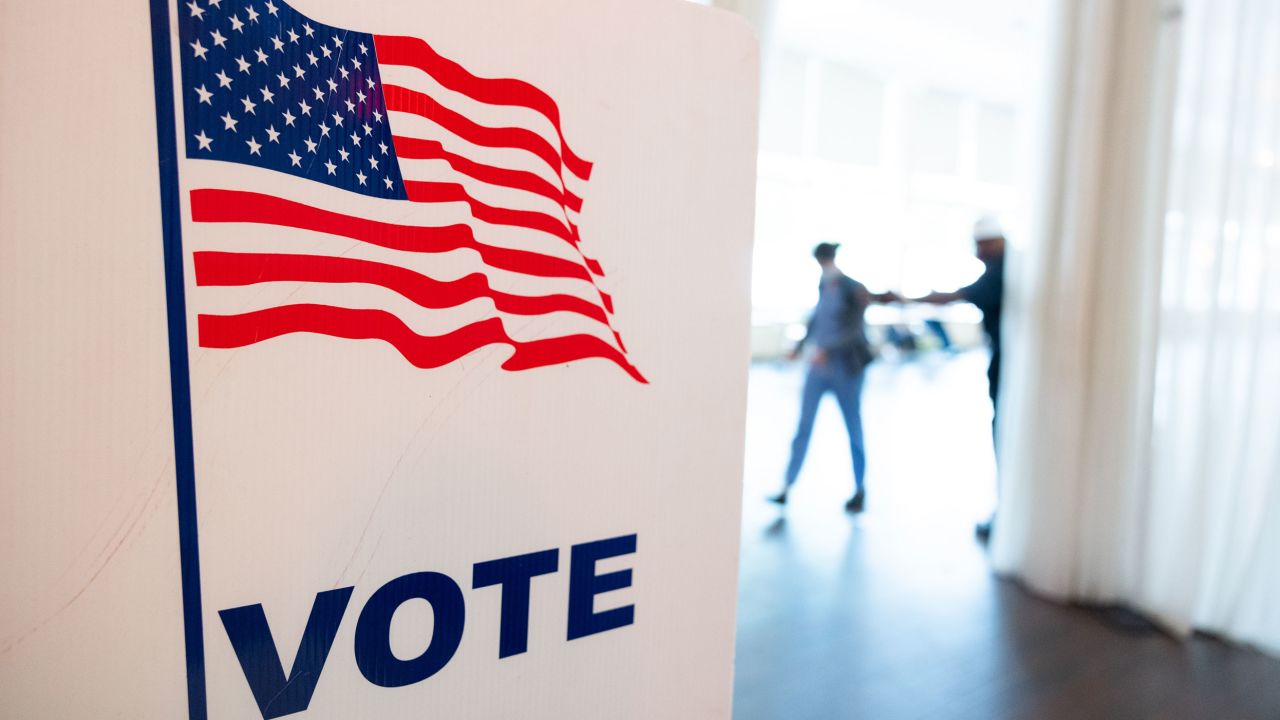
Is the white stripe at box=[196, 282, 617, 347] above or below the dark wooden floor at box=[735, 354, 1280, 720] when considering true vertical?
above

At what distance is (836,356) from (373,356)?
2.97 meters

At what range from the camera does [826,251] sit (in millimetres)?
3463

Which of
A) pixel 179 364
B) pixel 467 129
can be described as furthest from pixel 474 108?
pixel 179 364

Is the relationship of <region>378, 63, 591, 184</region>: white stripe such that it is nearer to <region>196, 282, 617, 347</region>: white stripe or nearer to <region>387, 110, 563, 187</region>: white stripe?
<region>387, 110, 563, 187</region>: white stripe

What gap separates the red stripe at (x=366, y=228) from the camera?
0.68m

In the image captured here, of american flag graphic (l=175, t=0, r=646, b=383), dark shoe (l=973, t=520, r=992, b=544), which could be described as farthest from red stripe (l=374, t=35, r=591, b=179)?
dark shoe (l=973, t=520, r=992, b=544)

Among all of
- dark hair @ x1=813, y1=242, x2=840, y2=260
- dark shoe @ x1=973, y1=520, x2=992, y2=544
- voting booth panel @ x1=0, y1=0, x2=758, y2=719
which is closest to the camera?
voting booth panel @ x1=0, y1=0, x2=758, y2=719

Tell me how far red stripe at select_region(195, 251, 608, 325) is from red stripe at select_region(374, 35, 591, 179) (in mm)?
155

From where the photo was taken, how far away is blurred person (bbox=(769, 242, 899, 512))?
11.4 feet

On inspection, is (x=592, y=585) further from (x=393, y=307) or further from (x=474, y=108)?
(x=474, y=108)

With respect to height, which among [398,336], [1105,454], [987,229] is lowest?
[1105,454]

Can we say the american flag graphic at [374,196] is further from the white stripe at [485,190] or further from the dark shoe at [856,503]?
the dark shoe at [856,503]

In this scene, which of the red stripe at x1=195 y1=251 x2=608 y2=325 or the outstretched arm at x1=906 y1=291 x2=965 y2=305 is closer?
Answer: the red stripe at x1=195 y1=251 x2=608 y2=325

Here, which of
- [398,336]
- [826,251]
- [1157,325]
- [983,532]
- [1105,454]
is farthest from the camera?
[826,251]
